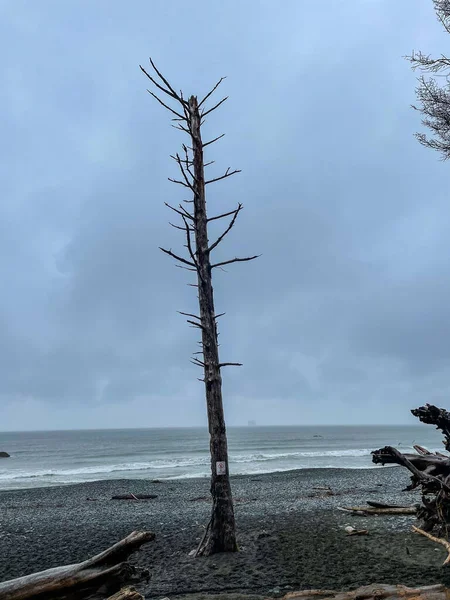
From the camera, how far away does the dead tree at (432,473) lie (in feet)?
30.8

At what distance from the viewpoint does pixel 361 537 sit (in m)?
9.70

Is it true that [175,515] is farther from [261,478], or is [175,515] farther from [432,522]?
[261,478]

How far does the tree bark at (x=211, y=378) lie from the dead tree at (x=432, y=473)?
3310 millimetres

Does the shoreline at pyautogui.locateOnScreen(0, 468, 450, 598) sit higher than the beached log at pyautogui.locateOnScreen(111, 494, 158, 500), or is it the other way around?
the shoreline at pyautogui.locateOnScreen(0, 468, 450, 598)

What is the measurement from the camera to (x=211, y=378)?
9.59m

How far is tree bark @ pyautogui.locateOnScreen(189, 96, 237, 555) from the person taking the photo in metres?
9.15

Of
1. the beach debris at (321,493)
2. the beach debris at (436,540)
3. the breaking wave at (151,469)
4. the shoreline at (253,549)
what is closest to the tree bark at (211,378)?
the shoreline at (253,549)

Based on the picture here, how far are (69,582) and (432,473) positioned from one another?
7.98m

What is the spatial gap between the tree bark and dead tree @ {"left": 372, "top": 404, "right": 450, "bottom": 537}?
130 inches

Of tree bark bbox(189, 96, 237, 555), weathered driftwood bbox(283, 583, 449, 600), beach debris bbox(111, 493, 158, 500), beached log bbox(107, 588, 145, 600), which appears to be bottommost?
beach debris bbox(111, 493, 158, 500)

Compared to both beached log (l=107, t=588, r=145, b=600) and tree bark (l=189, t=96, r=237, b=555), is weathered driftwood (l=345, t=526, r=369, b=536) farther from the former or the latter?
beached log (l=107, t=588, r=145, b=600)

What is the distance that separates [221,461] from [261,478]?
75.1 ft

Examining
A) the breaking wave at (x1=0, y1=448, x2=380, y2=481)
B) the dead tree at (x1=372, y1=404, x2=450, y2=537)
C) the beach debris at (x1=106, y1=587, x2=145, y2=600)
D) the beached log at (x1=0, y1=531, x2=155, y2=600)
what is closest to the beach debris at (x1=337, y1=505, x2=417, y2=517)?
the dead tree at (x1=372, y1=404, x2=450, y2=537)

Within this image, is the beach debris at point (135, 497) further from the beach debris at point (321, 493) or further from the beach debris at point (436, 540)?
the beach debris at point (436, 540)
